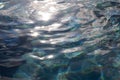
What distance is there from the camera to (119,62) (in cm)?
816

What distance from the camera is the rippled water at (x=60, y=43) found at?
7.66 meters

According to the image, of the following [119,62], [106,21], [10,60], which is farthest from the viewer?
[106,21]

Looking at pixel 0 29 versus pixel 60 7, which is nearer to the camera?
pixel 0 29

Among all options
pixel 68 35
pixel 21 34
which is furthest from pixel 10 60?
pixel 68 35

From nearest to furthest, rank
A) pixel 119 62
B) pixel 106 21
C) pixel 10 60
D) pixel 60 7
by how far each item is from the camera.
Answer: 1. pixel 10 60
2. pixel 119 62
3. pixel 106 21
4. pixel 60 7

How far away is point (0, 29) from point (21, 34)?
0.66 meters

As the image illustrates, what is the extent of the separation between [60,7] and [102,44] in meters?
2.35

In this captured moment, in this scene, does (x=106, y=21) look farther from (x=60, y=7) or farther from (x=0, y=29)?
(x=0, y=29)

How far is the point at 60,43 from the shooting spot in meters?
8.23

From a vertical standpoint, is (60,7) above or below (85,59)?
above

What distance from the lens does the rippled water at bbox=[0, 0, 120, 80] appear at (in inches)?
302

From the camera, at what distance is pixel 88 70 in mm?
7848

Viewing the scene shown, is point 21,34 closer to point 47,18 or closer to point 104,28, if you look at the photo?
point 47,18

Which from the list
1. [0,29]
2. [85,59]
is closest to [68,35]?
[85,59]
